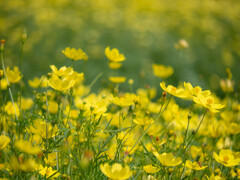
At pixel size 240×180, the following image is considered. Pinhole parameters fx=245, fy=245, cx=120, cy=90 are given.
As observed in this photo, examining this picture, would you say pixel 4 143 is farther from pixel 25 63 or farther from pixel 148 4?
pixel 148 4

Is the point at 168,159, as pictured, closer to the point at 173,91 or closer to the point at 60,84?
the point at 173,91

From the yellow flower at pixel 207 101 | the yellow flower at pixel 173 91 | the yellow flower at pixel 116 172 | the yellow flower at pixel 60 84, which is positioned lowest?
the yellow flower at pixel 116 172

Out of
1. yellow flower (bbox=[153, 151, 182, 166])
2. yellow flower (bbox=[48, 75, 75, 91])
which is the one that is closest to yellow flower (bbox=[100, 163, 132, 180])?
yellow flower (bbox=[153, 151, 182, 166])

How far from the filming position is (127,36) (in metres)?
2.96

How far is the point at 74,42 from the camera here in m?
2.81

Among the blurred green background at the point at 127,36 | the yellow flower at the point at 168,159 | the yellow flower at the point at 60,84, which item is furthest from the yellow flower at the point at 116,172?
the blurred green background at the point at 127,36

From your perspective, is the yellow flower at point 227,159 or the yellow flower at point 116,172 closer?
the yellow flower at point 116,172

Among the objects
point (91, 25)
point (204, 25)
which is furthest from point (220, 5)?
point (91, 25)

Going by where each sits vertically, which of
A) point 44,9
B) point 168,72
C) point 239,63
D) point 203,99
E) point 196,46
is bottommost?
point 239,63

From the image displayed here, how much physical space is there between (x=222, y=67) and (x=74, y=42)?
1783mm

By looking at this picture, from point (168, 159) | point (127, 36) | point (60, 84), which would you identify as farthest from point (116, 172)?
point (127, 36)

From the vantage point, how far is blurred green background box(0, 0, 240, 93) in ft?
8.78

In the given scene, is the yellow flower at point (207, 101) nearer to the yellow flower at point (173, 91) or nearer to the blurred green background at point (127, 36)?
the yellow flower at point (173, 91)

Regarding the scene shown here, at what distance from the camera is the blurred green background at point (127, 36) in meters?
2.68
